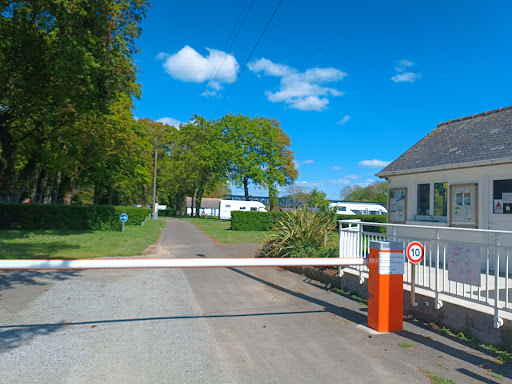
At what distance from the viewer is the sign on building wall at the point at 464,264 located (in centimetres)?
472

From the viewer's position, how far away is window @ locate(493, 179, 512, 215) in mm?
8445

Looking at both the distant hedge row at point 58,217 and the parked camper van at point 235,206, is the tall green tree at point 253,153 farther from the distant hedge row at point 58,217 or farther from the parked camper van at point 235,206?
the distant hedge row at point 58,217

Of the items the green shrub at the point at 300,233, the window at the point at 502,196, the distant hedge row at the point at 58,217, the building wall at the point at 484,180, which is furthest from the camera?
the distant hedge row at the point at 58,217

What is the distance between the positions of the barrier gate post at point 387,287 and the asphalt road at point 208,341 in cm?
19

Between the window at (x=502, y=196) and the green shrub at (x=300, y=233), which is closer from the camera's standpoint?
the window at (x=502, y=196)

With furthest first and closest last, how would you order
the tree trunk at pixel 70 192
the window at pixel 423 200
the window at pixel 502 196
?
1. the tree trunk at pixel 70 192
2. the window at pixel 423 200
3. the window at pixel 502 196

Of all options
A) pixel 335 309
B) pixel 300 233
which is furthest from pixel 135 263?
pixel 300 233

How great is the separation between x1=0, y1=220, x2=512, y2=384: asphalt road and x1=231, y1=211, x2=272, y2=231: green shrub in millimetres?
21344

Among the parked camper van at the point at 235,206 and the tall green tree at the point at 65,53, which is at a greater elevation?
the tall green tree at the point at 65,53

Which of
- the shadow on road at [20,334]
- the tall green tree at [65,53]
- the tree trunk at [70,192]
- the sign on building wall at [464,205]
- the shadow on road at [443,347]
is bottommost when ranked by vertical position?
the shadow on road at [20,334]

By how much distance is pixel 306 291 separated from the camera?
7852mm

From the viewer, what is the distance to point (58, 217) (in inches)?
880

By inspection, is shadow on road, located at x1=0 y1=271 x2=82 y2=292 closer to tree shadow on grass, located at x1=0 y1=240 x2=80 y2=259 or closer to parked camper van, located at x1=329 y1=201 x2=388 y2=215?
tree shadow on grass, located at x1=0 y1=240 x2=80 y2=259

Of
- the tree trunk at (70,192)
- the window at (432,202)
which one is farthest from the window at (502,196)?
the tree trunk at (70,192)
